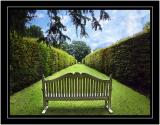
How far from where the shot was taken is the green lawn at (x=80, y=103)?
8.27 m

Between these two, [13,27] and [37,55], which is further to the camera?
[37,55]

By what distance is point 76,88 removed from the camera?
830cm

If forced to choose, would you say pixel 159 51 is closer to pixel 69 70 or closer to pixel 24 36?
pixel 69 70

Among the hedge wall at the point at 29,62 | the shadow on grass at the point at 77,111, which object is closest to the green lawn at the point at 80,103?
the shadow on grass at the point at 77,111

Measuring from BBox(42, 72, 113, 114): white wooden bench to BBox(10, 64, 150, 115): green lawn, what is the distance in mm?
A: 229

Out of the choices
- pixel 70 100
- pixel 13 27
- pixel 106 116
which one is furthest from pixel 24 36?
pixel 106 116

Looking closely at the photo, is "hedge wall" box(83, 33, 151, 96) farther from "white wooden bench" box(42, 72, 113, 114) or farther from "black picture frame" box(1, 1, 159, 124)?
"white wooden bench" box(42, 72, 113, 114)

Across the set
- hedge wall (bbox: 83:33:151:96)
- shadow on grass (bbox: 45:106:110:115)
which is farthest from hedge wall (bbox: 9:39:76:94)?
shadow on grass (bbox: 45:106:110:115)

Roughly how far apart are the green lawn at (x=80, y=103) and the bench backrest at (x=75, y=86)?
31cm

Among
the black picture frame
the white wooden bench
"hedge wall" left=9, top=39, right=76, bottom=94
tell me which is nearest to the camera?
the black picture frame

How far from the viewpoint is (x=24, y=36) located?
857 cm

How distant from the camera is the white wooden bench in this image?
325 inches

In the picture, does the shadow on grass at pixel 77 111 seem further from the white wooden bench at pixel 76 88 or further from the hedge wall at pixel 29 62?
the hedge wall at pixel 29 62

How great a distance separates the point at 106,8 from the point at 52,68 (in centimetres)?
179
